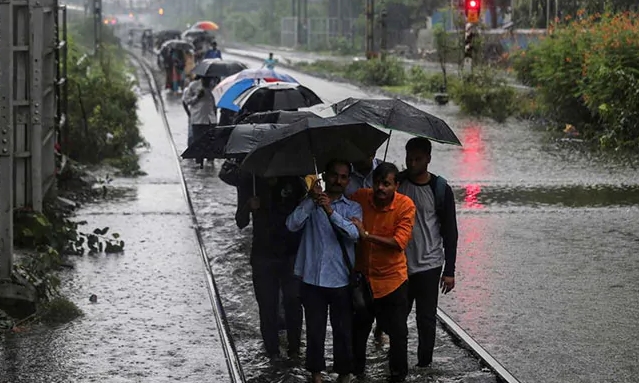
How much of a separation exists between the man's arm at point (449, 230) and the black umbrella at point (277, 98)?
6.36m

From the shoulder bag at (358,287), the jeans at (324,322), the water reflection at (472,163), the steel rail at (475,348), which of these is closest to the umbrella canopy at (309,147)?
the shoulder bag at (358,287)

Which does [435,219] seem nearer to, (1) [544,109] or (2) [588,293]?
(2) [588,293]

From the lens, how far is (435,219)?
27.5 ft

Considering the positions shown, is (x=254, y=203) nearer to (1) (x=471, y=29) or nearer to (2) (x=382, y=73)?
(1) (x=471, y=29)

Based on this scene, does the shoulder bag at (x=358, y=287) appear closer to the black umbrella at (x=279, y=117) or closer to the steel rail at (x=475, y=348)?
the steel rail at (x=475, y=348)

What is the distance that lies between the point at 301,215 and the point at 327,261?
0.31 metres

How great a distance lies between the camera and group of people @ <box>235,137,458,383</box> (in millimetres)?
7793

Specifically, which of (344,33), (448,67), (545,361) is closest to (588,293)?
(545,361)

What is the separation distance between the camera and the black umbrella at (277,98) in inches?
578

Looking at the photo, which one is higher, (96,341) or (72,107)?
(72,107)

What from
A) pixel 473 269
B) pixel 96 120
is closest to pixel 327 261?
pixel 473 269

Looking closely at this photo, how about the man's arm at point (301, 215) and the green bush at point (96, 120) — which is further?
the green bush at point (96, 120)

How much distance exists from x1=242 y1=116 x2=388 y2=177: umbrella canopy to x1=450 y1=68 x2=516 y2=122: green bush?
22278mm

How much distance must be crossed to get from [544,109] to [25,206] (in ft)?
59.4
